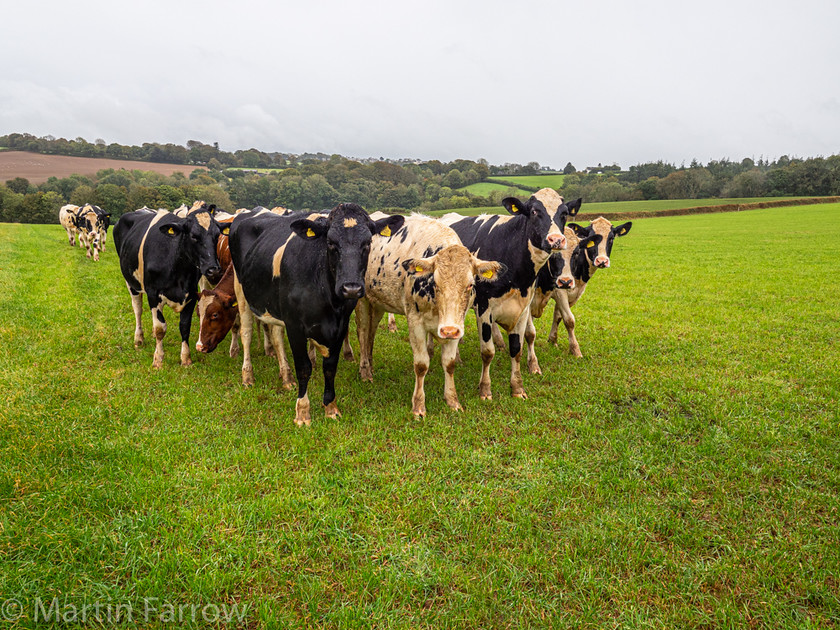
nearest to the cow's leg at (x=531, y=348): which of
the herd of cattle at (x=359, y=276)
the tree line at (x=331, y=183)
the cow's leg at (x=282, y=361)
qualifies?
the herd of cattle at (x=359, y=276)

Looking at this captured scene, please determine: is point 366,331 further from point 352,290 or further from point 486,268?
point 486,268

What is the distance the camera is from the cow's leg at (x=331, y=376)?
5488 mm

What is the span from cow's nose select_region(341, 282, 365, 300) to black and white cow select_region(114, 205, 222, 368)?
3159mm

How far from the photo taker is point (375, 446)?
4.94 metres

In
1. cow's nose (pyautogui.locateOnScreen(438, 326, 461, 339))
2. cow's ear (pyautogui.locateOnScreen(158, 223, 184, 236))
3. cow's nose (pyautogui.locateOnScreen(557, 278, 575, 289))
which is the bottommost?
cow's nose (pyautogui.locateOnScreen(438, 326, 461, 339))

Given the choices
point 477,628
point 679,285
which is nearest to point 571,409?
point 477,628

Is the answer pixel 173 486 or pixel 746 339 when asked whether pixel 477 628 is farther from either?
pixel 746 339

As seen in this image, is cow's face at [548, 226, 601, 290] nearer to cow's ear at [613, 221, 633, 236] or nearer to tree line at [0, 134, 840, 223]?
cow's ear at [613, 221, 633, 236]

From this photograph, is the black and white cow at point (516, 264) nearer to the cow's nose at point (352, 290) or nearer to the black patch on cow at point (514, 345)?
the black patch on cow at point (514, 345)

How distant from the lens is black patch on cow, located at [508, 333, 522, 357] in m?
6.45

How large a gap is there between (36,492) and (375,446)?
3025mm

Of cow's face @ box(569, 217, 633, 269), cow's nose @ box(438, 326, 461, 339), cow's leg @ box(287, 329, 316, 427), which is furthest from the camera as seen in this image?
cow's face @ box(569, 217, 633, 269)

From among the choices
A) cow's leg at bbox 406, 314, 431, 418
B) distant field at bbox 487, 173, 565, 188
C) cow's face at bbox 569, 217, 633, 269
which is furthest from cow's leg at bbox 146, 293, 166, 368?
distant field at bbox 487, 173, 565, 188

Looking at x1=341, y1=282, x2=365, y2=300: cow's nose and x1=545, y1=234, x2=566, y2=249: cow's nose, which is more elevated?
x1=545, y1=234, x2=566, y2=249: cow's nose
